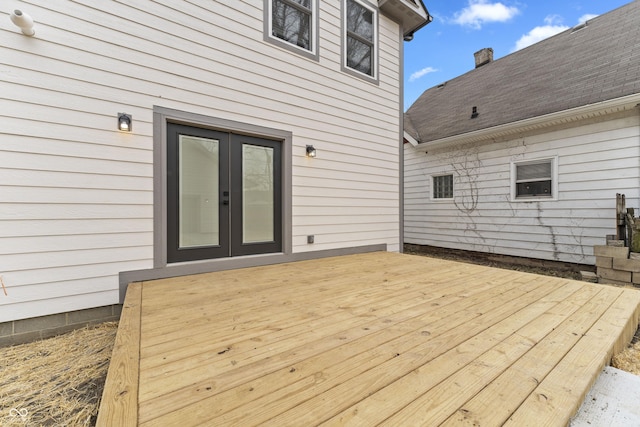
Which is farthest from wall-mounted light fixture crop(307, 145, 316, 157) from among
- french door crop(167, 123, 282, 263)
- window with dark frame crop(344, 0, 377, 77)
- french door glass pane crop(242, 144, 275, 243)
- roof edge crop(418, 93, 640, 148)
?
roof edge crop(418, 93, 640, 148)

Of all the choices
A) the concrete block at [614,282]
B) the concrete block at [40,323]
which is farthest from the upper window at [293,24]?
the concrete block at [614,282]

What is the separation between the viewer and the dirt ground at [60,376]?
1547mm

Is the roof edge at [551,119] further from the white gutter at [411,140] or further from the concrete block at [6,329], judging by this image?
the concrete block at [6,329]

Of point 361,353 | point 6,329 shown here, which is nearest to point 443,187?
point 361,353

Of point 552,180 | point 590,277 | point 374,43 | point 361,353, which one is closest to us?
point 361,353

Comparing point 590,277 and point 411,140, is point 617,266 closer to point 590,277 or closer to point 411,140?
point 590,277

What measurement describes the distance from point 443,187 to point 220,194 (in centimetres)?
628

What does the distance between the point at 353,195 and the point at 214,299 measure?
320 cm

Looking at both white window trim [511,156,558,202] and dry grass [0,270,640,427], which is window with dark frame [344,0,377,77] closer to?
white window trim [511,156,558,202]

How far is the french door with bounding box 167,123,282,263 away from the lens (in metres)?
3.25

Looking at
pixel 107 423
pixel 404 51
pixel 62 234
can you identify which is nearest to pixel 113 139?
pixel 62 234

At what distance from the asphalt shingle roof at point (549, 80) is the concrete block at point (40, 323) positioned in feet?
25.8

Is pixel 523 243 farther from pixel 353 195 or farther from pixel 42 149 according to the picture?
pixel 42 149

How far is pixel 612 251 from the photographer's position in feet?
13.7
